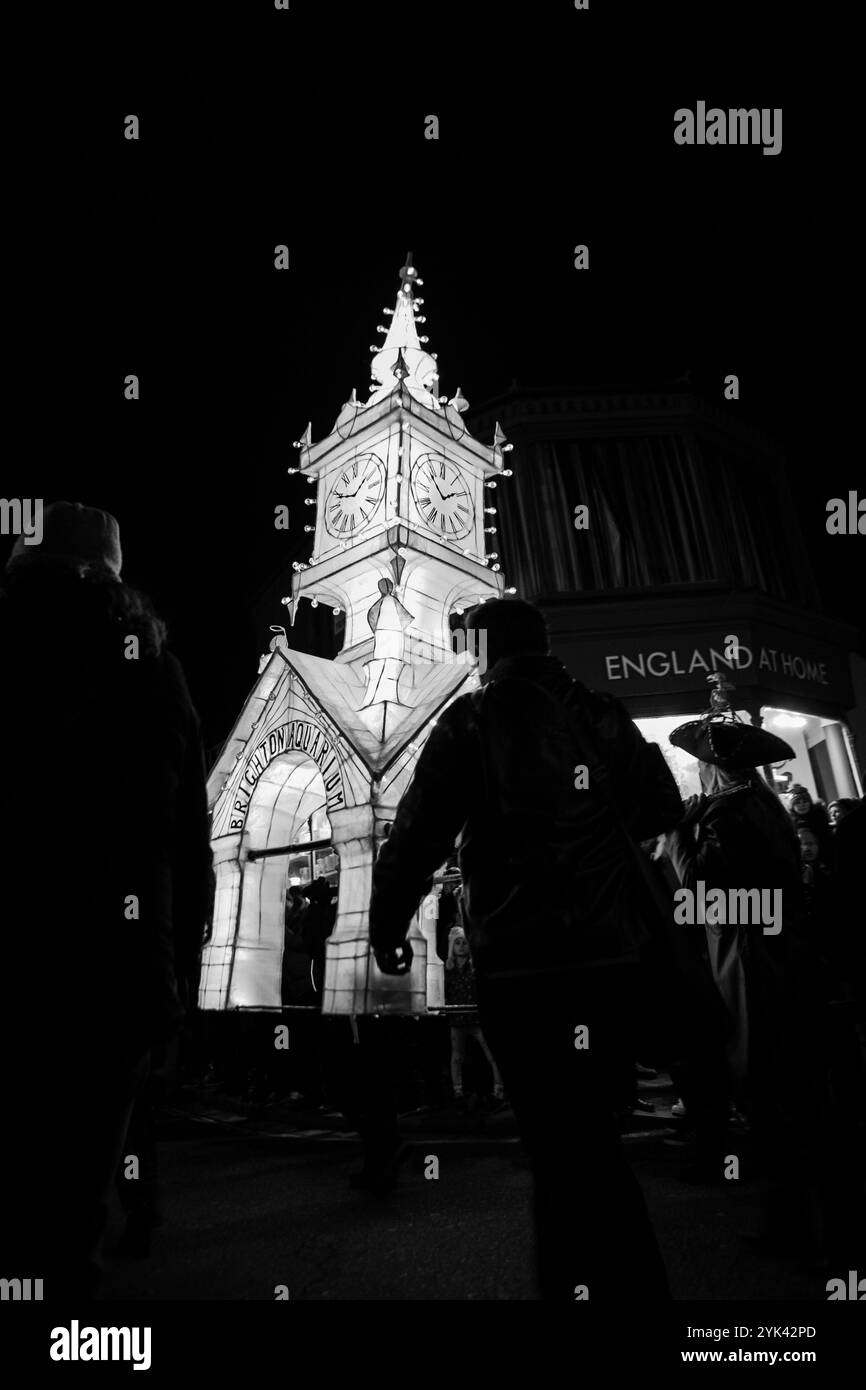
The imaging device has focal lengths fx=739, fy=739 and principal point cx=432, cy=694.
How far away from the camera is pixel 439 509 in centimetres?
984

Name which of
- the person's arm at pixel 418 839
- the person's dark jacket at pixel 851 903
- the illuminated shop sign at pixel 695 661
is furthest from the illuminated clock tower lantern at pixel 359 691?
the illuminated shop sign at pixel 695 661

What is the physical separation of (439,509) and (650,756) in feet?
25.0

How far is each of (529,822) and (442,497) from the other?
8166 millimetres

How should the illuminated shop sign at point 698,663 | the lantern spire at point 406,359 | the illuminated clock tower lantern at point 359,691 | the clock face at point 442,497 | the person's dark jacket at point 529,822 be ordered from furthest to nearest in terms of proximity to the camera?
1. the illuminated shop sign at point 698,663
2. the lantern spire at point 406,359
3. the clock face at point 442,497
4. the illuminated clock tower lantern at point 359,691
5. the person's dark jacket at point 529,822

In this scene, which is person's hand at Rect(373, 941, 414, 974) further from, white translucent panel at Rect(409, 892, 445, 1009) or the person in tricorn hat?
white translucent panel at Rect(409, 892, 445, 1009)

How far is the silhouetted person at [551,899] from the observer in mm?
2004

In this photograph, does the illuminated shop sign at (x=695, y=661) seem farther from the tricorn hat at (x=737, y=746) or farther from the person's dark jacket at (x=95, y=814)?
the person's dark jacket at (x=95, y=814)

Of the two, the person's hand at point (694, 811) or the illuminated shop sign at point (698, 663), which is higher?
the illuminated shop sign at point (698, 663)

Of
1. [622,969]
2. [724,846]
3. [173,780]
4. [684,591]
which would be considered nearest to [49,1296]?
[173,780]

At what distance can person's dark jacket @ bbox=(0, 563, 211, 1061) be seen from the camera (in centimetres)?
187

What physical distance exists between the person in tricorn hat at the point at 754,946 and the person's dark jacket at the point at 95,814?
3132mm

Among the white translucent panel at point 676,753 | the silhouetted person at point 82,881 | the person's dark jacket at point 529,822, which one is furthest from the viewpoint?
the white translucent panel at point 676,753

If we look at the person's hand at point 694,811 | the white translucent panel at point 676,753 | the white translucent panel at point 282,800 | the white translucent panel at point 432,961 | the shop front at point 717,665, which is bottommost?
the white translucent panel at point 432,961
